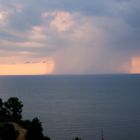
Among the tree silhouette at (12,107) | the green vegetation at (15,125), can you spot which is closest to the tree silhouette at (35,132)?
the green vegetation at (15,125)

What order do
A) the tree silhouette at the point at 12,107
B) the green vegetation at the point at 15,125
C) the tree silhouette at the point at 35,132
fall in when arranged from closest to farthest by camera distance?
the green vegetation at the point at 15,125 < the tree silhouette at the point at 35,132 < the tree silhouette at the point at 12,107

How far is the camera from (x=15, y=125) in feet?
190

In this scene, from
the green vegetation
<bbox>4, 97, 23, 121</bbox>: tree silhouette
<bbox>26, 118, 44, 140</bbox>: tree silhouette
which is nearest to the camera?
the green vegetation

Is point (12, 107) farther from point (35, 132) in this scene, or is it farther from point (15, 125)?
point (35, 132)

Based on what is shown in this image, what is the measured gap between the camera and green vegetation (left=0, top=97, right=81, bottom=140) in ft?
150

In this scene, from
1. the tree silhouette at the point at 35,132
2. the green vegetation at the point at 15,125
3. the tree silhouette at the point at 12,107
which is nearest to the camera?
the green vegetation at the point at 15,125

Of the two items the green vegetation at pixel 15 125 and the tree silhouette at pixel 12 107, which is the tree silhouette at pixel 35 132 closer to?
the green vegetation at pixel 15 125

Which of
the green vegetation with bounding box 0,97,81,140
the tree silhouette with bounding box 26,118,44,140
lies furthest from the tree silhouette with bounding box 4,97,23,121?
the tree silhouette with bounding box 26,118,44,140

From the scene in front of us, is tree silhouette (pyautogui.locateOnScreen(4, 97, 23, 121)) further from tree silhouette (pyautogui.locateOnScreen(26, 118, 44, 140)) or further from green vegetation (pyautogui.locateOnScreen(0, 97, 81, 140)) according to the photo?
tree silhouette (pyautogui.locateOnScreen(26, 118, 44, 140))

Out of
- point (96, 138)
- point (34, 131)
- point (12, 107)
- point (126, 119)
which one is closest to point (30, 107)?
point (126, 119)

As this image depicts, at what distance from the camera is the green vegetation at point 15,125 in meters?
45.8

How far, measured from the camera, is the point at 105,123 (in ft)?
367

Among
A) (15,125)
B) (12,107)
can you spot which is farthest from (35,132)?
(12,107)

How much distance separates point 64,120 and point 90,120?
9.21 metres
